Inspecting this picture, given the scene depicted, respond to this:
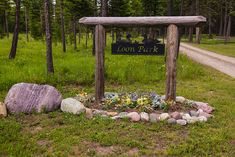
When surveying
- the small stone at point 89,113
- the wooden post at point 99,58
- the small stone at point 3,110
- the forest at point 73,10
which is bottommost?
the small stone at point 89,113

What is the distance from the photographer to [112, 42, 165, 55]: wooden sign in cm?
934

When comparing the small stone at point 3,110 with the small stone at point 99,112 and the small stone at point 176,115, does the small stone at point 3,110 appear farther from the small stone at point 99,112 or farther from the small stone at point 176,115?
the small stone at point 176,115

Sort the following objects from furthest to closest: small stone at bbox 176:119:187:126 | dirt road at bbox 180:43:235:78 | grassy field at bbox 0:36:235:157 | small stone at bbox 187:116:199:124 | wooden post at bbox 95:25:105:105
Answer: dirt road at bbox 180:43:235:78, wooden post at bbox 95:25:105:105, small stone at bbox 187:116:199:124, small stone at bbox 176:119:187:126, grassy field at bbox 0:36:235:157

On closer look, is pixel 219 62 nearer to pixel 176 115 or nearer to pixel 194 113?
pixel 194 113

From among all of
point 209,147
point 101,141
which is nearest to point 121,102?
point 101,141

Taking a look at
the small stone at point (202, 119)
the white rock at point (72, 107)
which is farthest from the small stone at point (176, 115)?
the white rock at point (72, 107)

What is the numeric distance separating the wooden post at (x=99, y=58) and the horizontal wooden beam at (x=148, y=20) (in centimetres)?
23

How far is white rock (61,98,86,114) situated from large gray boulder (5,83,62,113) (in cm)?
26

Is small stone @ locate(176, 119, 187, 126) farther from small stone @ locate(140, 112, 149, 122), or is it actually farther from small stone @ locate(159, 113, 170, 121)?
small stone @ locate(140, 112, 149, 122)

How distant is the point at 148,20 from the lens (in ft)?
29.0

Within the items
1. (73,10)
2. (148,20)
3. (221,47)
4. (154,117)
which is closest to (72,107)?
(154,117)

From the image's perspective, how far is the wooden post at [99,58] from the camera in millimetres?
9266

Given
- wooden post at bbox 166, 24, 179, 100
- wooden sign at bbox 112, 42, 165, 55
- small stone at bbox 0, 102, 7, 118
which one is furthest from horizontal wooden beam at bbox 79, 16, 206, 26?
small stone at bbox 0, 102, 7, 118

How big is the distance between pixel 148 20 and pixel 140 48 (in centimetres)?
91
